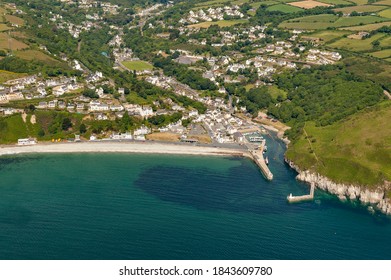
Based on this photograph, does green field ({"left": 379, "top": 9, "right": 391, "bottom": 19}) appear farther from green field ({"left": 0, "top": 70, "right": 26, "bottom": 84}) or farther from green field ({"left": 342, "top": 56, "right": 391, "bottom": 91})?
green field ({"left": 0, "top": 70, "right": 26, "bottom": 84})

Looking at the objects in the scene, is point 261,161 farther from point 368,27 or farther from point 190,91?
point 368,27

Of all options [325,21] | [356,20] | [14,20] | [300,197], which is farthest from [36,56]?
[356,20]

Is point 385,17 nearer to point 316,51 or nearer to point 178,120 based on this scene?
point 316,51

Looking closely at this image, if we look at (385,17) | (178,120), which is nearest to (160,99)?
(178,120)

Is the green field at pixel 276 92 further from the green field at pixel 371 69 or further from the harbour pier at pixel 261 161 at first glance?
the harbour pier at pixel 261 161

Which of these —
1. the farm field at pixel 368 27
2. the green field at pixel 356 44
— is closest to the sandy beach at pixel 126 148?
the green field at pixel 356 44

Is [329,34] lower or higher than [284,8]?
lower
